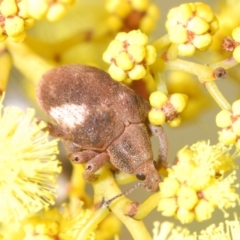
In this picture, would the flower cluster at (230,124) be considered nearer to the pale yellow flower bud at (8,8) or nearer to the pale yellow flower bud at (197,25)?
the pale yellow flower bud at (197,25)

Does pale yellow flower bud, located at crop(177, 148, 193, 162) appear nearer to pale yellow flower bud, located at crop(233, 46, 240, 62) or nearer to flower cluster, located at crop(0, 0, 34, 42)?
pale yellow flower bud, located at crop(233, 46, 240, 62)

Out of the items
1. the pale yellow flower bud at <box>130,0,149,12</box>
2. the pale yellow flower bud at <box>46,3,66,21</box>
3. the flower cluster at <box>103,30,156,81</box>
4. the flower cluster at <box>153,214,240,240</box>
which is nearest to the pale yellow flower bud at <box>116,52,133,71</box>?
the flower cluster at <box>103,30,156,81</box>

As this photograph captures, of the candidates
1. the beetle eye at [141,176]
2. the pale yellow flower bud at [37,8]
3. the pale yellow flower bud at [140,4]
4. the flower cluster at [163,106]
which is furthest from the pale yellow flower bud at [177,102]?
the pale yellow flower bud at [140,4]

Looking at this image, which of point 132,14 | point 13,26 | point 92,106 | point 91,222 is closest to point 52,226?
point 91,222

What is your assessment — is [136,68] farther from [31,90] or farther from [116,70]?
[31,90]

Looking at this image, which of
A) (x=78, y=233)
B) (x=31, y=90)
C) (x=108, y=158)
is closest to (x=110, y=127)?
(x=108, y=158)

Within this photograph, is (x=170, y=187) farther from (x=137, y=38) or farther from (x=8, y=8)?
(x=8, y=8)
